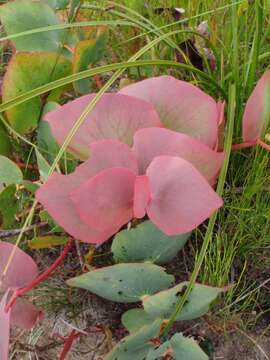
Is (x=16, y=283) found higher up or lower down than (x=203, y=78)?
lower down

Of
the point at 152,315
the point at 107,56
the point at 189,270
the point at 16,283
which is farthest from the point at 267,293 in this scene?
the point at 107,56

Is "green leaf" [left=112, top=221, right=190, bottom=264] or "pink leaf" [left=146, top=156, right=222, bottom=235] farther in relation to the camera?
"green leaf" [left=112, top=221, right=190, bottom=264]

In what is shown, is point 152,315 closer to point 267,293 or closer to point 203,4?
point 267,293

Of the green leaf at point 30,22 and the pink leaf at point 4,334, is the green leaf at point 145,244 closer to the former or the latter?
the pink leaf at point 4,334

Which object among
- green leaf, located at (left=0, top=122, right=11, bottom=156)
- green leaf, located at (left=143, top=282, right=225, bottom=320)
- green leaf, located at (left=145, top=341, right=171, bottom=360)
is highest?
green leaf, located at (left=0, top=122, right=11, bottom=156)

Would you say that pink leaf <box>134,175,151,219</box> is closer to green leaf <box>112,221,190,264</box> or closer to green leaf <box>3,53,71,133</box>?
green leaf <box>112,221,190,264</box>

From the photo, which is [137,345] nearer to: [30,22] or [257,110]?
[257,110]

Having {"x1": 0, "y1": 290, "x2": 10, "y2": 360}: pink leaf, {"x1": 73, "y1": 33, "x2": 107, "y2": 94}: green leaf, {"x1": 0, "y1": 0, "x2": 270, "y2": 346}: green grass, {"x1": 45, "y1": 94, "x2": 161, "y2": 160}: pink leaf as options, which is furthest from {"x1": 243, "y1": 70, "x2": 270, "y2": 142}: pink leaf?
{"x1": 0, "y1": 290, "x2": 10, "y2": 360}: pink leaf
